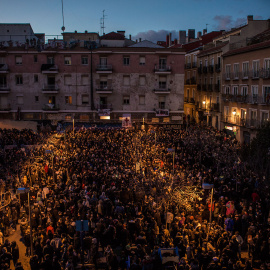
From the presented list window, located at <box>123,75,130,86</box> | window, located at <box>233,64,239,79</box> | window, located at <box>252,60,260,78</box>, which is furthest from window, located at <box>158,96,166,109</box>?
window, located at <box>252,60,260,78</box>

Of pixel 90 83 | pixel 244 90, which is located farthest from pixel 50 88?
pixel 244 90

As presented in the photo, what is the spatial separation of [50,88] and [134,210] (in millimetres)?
29749

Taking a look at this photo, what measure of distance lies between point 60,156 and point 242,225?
15.1m

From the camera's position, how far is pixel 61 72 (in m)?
41.2

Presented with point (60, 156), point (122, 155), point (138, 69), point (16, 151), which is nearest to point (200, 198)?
point (122, 155)

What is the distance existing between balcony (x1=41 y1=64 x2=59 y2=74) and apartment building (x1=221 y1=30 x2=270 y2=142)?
64.0ft

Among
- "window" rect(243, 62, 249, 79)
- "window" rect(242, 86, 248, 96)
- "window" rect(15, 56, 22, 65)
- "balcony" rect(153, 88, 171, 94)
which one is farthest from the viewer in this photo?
"balcony" rect(153, 88, 171, 94)

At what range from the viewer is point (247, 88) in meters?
32.1

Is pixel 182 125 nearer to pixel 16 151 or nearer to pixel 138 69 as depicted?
pixel 138 69

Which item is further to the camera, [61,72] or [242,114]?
[61,72]

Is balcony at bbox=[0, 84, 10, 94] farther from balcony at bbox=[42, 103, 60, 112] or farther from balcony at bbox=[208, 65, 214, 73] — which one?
balcony at bbox=[208, 65, 214, 73]

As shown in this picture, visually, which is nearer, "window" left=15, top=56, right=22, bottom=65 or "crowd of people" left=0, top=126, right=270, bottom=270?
"crowd of people" left=0, top=126, right=270, bottom=270

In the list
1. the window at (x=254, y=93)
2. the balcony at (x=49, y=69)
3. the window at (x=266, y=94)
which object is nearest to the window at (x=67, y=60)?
the balcony at (x=49, y=69)

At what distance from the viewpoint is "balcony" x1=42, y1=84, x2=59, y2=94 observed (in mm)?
40847
